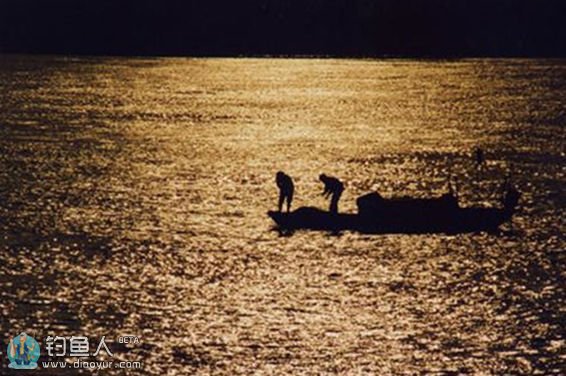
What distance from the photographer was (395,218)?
80.8 m

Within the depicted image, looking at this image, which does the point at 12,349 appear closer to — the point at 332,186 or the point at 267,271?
the point at 267,271

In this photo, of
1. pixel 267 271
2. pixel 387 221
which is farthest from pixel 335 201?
pixel 267 271

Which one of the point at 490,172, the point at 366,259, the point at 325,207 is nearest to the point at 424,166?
the point at 490,172

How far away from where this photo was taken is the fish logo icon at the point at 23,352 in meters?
52.8

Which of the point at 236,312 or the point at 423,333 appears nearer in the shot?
the point at 423,333

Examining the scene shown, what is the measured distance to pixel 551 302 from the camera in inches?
2537

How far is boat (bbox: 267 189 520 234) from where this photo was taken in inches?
3164

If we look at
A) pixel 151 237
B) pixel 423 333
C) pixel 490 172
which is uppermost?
pixel 490 172

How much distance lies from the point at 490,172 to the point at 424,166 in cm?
715

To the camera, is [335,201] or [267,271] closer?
[267,271]

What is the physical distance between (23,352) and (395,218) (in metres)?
32.5

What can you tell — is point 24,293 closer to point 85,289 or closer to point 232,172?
point 85,289

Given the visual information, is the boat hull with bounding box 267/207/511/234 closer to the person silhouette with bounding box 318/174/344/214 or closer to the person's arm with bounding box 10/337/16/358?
the person silhouette with bounding box 318/174/344/214

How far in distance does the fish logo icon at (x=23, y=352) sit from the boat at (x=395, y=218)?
27942mm
